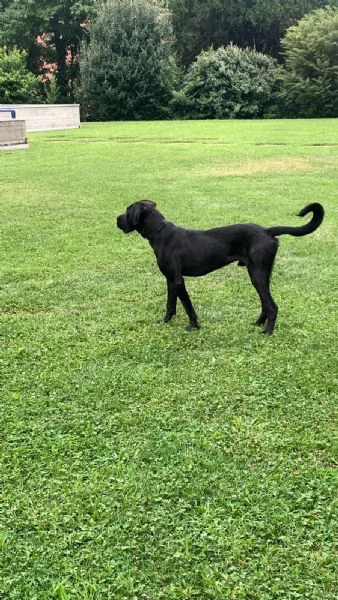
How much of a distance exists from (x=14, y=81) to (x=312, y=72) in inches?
662

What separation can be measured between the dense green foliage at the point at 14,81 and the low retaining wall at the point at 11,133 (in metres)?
13.7

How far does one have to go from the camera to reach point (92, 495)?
8.37 ft

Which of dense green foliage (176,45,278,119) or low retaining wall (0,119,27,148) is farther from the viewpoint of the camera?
dense green foliage (176,45,278,119)

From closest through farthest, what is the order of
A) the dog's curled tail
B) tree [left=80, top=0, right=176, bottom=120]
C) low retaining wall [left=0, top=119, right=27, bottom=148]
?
the dog's curled tail < low retaining wall [left=0, top=119, right=27, bottom=148] < tree [left=80, top=0, right=176, bottom=120]

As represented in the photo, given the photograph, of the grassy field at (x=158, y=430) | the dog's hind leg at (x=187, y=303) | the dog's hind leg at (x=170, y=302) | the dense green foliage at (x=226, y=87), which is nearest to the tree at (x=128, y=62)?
the dense green foliage at (x=226, y=87)

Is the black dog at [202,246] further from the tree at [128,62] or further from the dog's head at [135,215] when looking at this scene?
the tree at [128,62]

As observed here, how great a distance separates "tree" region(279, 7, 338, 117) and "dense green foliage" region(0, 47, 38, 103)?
14.4m

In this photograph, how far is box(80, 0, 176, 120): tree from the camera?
33.9 m

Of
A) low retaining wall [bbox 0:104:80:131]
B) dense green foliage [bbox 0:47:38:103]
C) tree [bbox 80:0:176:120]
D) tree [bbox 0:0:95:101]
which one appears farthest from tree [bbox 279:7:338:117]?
dense green foliage [bbox 0:47:38:103]

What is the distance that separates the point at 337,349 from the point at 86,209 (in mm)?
5885

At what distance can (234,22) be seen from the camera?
42.6 m

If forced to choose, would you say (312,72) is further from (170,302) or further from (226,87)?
(170,302)

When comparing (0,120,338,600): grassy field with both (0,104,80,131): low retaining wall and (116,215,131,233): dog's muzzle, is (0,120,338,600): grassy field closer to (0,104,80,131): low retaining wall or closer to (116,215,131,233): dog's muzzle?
(116,215,131,233): dog's muzzle

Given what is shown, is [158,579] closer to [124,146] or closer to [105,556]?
[105,556]
